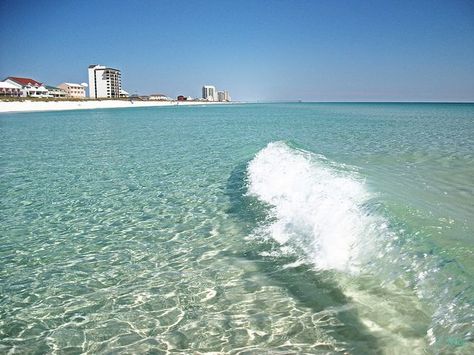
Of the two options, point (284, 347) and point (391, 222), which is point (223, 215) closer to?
point (391, 222)

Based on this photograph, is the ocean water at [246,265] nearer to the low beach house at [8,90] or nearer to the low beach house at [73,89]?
the low beach house at [8,90]

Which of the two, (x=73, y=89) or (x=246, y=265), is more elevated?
(x=73, y=89)

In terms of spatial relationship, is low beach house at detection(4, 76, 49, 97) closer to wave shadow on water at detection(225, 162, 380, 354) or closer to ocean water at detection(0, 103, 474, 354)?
ocean water at detection(0, 103, 474, 354)

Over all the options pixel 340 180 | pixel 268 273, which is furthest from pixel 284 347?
pixel 340 180

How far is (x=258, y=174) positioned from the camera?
480 inches

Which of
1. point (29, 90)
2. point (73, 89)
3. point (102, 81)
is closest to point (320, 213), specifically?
point (29, 90)

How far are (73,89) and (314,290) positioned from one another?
176 m

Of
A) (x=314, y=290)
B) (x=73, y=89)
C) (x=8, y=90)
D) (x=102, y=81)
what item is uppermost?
(x=102, y=81)

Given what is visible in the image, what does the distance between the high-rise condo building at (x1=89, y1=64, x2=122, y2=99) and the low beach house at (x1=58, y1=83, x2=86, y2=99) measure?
19.1 ft

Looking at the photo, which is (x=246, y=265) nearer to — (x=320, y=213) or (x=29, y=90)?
(x=320, y=213)

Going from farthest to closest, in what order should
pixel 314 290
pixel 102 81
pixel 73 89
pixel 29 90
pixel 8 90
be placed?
pixel 102 81, pixel 73 89, pixel 29 90, pixel 8 90, pixel 314 290

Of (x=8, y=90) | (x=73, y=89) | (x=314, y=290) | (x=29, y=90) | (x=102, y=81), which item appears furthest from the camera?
(x=102, y=81)

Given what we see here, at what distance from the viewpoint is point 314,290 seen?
15.1 ft

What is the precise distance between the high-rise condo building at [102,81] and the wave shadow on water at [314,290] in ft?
583
